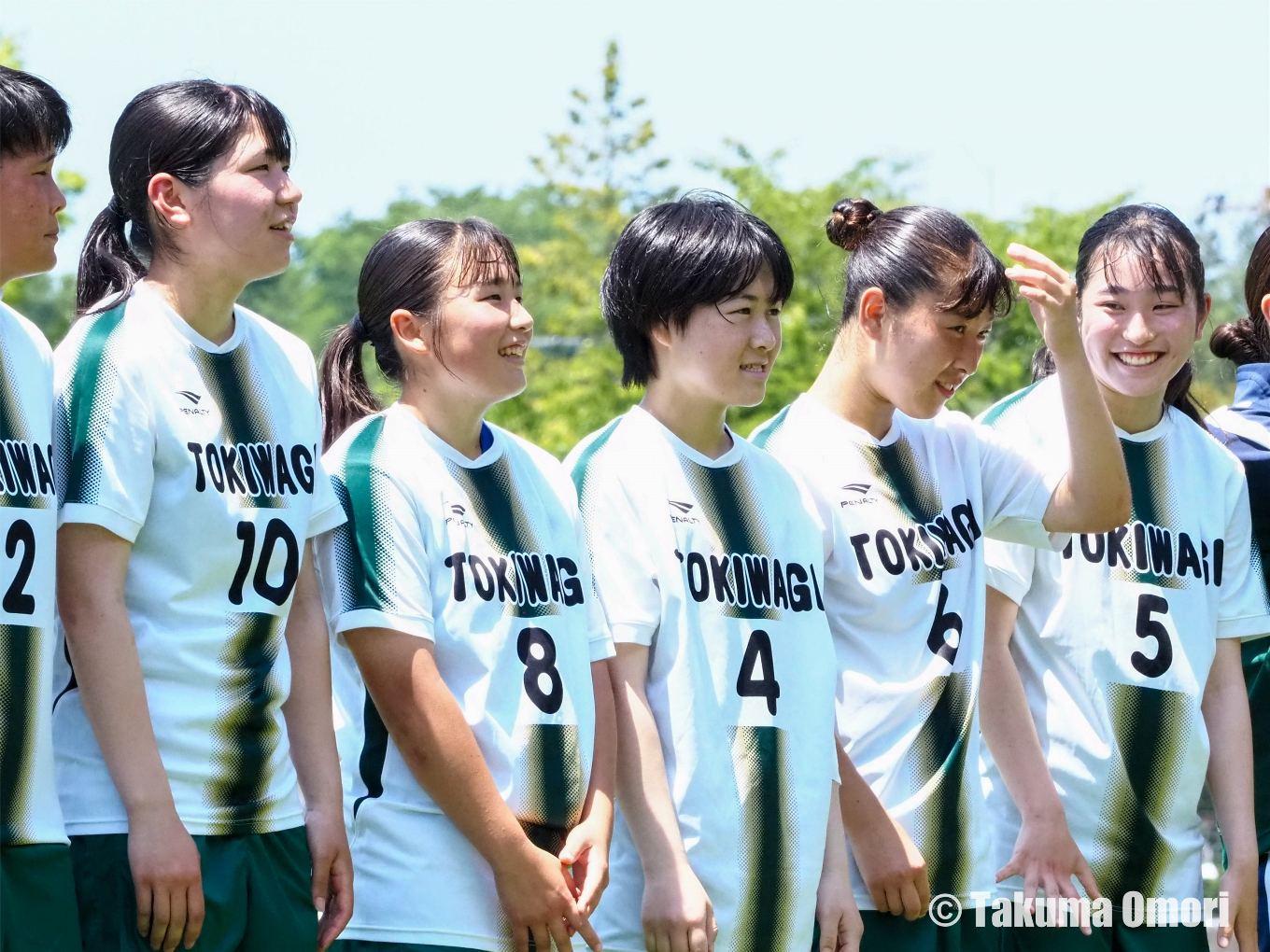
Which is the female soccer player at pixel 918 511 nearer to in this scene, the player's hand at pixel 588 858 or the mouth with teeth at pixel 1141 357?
the mouth with teeth at pixel 1141 357

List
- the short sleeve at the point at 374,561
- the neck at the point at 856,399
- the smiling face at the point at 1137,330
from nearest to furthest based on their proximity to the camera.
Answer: the short sleeve at the point at 374,561 → the neck at the point at 856,399 → the smiling face at the point at 1137,330

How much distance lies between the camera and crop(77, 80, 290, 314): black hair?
10.1 ft

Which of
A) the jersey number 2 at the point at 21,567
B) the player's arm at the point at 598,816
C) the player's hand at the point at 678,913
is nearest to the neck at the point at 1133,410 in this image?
the player's arm at the point at 598,816

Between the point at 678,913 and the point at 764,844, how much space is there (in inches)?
10.1

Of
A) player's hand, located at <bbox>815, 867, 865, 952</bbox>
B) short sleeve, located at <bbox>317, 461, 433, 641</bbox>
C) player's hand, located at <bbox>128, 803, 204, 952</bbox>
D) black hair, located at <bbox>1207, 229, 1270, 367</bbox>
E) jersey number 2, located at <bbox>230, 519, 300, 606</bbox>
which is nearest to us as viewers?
player's hand, located at <bbox>128, 803, 204, 952</bbox>

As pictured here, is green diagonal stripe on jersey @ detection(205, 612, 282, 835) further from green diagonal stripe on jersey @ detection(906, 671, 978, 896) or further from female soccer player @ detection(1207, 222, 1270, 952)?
female soccer player @ detection(1207, 222, 1270, 952)

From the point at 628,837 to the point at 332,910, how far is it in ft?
2.14

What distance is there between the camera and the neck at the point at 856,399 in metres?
3.82

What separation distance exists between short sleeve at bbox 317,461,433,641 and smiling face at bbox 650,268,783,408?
738mm

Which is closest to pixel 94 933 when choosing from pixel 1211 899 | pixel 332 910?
pixel 332 910

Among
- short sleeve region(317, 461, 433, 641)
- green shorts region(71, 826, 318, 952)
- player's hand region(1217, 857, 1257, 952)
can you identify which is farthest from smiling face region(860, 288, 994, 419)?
green shorts region(71, 826, 318, 952)

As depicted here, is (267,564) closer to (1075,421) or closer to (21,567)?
(21,567)

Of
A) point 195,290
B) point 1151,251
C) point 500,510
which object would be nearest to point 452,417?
point 500,510

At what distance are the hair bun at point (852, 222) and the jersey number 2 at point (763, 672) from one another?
1.14 meters
